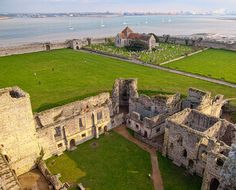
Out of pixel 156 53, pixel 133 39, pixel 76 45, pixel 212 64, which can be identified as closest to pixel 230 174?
pixel 212 64

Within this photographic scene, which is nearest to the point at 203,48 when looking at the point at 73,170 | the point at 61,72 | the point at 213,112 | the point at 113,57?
the point at 113,57

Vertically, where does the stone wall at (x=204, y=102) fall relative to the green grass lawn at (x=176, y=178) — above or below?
above

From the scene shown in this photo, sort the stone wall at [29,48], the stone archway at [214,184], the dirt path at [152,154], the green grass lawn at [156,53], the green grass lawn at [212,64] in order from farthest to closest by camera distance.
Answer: the stone wall at [29,48], the green grass lawn at [156,53], the green grass lawn at [212,64], the dirt path at [152,154], the stone archway at [214,184]

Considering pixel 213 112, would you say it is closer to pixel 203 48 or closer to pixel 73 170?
pixel 73 170

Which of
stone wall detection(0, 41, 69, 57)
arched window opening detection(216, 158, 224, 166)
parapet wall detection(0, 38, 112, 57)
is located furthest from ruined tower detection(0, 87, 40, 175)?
parapet wall detection(0, 38, 112, 57)

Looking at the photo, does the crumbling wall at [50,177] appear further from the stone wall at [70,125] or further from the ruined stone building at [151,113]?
the ruined stone building at [151,113]

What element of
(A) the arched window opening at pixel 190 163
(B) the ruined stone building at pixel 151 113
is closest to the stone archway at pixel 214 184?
(A) the arched window opening at pixel 190 163

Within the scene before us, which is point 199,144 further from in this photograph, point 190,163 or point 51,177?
point 51,177
